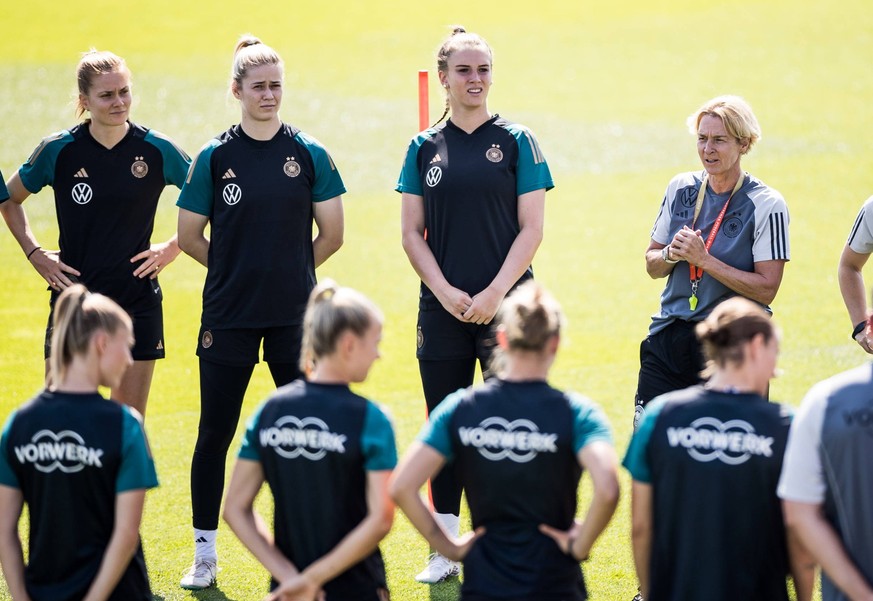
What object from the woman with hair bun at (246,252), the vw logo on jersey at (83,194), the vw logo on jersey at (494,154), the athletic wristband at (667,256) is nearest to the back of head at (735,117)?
the athletic wristband at (667,256)

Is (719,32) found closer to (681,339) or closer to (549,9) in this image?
(549,9)

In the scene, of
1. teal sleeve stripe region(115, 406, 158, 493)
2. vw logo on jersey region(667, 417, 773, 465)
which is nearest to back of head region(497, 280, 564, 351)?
vw logo on jersey region(667, 417, 773, 465)

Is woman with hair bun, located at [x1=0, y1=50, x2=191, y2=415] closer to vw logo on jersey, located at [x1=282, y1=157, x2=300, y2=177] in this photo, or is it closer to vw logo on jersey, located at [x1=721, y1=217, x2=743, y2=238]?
vw logo on jersey, located at [x1=282, y1=157, x2=300, y2=177]

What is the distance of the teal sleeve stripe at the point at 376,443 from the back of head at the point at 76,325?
2.84 feet

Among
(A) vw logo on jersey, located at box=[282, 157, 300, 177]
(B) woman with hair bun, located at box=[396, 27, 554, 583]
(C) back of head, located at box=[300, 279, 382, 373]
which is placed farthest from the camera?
(A) vw logo on jersey, located at box=[282, 157, 300, 177]

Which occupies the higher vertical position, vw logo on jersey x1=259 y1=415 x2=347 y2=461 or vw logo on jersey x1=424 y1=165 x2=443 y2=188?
vw logo on jersey x1=424 y1=165 x2=443 y2=188

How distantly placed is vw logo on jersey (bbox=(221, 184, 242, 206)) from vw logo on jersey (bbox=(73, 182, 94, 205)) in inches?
32.6

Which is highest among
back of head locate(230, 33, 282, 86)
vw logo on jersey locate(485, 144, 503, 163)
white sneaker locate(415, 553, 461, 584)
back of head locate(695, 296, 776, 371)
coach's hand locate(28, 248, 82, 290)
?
back of head locate(230, 33, 282, 86)

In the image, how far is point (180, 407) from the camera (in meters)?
9.21

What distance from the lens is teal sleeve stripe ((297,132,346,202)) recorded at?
18.8ft

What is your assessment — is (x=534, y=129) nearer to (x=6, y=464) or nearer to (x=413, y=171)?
(x=413, y=171)

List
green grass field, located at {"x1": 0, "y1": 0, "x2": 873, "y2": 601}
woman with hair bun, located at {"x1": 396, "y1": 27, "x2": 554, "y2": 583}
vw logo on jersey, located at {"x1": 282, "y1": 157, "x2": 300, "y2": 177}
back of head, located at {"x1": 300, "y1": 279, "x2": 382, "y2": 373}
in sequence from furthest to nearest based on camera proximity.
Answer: green grass field, located at {"x1": 0, "y1": 0, "x2": 873, "y2": 601} → vw logo on jersey, located at {"x1": 282, "y1": 157, "x2": 300, "y2": 177} → woman with hair bun, located at {"x1": 396, "y1": 27, "x2": 554, "y2": 583} → back of head, located at {"x1": 300, "y1": 279, "x2": 382, "y2": 373}

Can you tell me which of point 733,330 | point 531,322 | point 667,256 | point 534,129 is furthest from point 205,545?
point 534,129

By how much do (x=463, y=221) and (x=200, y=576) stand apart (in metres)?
2.12
